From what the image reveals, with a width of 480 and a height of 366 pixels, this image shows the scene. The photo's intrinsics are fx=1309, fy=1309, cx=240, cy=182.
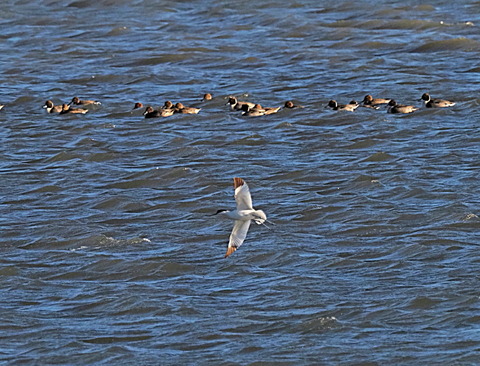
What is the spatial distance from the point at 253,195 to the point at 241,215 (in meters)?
5.18

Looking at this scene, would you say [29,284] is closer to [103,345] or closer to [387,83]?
[103,345]

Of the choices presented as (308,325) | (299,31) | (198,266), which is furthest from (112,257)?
(299,31)

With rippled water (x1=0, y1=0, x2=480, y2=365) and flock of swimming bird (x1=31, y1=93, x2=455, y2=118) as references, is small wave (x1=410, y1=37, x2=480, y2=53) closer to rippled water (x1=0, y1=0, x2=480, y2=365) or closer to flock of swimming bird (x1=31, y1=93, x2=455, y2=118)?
rippled water (x1=0, y1=0, x2=480, y2=365)

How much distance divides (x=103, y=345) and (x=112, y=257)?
2.74 meters

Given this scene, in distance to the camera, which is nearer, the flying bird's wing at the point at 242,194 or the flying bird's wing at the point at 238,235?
the flying bird's wing at the point at 242,194

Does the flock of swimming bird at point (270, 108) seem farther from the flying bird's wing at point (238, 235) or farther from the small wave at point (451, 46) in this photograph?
the flying bird's wing at point (238, 235)

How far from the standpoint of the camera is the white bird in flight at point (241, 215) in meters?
11.9

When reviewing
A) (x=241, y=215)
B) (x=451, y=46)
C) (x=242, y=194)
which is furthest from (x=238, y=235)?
(x=451, y=46)

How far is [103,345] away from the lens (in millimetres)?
12117

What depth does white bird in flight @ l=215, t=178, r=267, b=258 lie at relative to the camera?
39.1 ft

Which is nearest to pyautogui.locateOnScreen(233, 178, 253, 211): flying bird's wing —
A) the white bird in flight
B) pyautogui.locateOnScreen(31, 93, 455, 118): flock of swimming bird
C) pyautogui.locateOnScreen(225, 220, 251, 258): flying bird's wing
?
the white bird in flight

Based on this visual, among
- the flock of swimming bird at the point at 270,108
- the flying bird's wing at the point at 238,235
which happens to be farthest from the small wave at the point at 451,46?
the flying bird's wing at the point at 238,235

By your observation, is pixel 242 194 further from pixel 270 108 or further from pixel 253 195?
pixel 270 108

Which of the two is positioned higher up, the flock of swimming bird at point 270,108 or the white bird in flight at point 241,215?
the white bird in flight at point 241,215
